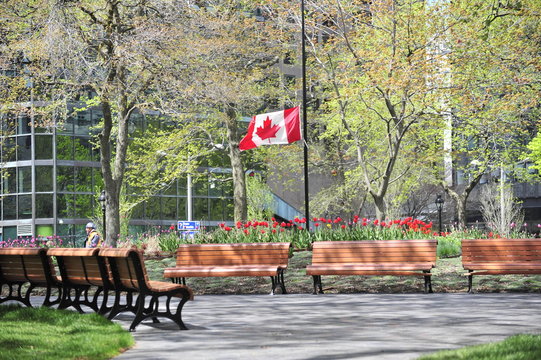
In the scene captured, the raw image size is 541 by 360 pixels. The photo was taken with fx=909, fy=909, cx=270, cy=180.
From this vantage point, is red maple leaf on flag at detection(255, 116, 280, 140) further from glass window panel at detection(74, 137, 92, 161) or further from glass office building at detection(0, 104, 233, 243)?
glass window panel at detection(74, 137, 92, 161)

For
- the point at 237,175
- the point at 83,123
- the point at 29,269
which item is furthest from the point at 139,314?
the point at 83,123

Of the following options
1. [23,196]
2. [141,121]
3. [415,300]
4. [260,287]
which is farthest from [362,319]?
[141,121]

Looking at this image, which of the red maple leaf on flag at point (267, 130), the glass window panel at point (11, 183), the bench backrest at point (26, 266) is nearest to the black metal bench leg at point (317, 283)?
the bench backrest at point (26, 266)

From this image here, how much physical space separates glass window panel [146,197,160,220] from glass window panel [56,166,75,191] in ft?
16.9

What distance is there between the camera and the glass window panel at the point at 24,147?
50.2 meters

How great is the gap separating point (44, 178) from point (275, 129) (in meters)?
29.0

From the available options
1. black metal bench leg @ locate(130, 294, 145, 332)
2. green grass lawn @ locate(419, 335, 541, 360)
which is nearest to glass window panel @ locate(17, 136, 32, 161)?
black metal bench leg @ locate(130, 294, 145, 332)

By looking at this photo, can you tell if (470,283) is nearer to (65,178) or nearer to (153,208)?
(65,178)

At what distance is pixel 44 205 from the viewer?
4991cm

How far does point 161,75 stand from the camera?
1000 inches

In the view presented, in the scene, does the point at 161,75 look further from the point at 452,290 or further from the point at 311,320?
the point at 311,320

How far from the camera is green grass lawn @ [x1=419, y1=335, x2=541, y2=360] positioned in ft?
24.5

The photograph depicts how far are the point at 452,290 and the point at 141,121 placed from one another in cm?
3956

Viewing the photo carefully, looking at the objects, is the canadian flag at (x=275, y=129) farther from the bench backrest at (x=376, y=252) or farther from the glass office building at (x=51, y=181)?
the glass office building at (x=51, y=181)
